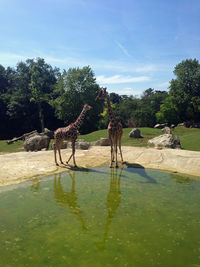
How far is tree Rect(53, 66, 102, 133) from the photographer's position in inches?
1336

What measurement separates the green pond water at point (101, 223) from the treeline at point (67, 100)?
2781 centimetres

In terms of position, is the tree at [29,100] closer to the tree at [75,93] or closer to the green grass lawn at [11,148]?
the tree at [75,93]

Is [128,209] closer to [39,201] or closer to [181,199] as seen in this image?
[181,199]

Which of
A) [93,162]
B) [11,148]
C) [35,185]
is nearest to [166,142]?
[93,162]

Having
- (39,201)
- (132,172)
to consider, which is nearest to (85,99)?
(132,172)

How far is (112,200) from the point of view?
19.7 feet

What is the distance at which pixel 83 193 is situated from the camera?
21.3 feet

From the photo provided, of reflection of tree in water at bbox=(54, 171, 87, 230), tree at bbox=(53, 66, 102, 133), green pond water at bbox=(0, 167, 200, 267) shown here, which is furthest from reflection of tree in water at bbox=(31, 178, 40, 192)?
tree at bbox=(53, 66, 102, 133)

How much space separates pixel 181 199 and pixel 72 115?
96.5 feet

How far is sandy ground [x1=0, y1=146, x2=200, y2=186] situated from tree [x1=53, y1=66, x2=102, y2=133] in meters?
23.2

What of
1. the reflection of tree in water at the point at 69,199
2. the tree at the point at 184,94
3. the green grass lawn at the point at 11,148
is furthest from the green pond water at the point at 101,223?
the tree at the point at 184,94

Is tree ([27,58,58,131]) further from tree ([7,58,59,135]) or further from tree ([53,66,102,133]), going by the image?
tree ([53,66,102,133])

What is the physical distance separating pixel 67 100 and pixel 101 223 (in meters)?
30.5

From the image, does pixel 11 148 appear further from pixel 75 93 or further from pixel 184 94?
pixel 184 94
